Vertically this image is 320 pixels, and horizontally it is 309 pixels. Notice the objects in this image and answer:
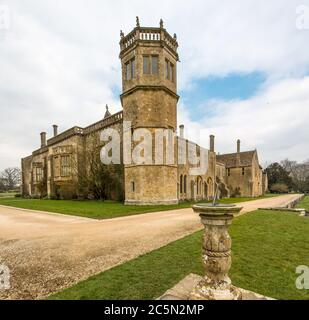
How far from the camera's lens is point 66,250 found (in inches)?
215

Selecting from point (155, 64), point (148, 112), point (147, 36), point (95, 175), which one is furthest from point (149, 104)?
point (95, 175)

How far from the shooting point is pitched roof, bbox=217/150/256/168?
40.8m

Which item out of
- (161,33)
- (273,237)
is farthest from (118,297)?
(161,33)

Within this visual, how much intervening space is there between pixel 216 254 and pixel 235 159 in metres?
42.8

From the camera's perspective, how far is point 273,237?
6.47 meters

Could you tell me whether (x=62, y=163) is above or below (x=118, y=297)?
above

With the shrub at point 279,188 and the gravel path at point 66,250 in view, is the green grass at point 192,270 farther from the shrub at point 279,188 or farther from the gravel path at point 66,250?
the shrub at point 279,188

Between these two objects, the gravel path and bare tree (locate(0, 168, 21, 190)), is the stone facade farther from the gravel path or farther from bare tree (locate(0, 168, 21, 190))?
bare tree (locate(0, 168, 21, 190))

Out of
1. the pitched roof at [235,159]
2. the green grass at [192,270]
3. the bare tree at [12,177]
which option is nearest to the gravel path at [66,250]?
the green grass at [192,270]

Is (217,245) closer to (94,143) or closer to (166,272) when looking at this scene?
(166,272)

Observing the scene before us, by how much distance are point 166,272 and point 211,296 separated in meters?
1.53

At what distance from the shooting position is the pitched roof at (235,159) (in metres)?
40.8

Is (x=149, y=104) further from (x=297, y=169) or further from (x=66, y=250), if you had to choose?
(x=297, y=169)

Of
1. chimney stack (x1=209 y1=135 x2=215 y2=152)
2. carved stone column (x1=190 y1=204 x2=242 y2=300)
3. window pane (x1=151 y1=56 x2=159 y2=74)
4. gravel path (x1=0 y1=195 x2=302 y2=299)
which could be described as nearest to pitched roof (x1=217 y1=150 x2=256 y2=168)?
chimney stack (x1=209 y1=135 x2=215 y2=152)
